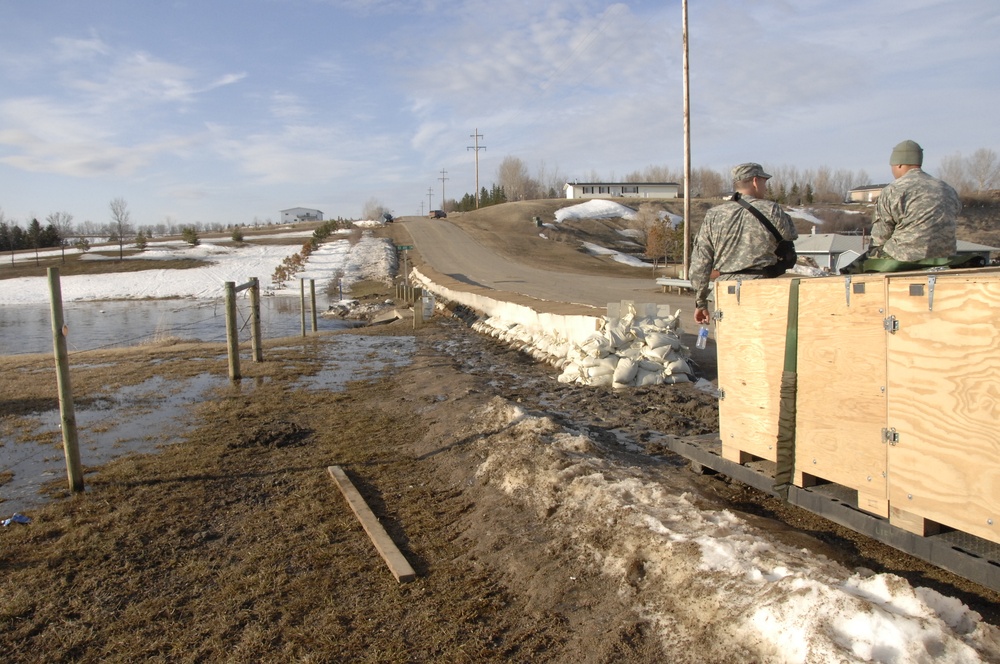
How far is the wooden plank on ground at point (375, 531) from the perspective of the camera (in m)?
4.04

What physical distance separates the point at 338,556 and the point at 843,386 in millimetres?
3163

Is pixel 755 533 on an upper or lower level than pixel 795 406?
lower

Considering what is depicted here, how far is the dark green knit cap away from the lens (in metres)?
4.32

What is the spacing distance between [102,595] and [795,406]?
13.7ft

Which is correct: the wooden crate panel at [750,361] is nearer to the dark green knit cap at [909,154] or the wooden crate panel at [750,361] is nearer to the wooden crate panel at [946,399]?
the wooden crate panel at [946,399]

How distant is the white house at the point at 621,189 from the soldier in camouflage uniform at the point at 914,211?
98.6 m

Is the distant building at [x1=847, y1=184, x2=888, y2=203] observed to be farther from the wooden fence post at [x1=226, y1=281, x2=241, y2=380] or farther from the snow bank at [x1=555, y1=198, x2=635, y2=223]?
the wooden fence post at [x1=226, y1=281, x2=241, y2=380]

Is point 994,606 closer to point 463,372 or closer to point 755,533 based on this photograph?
point 755,533

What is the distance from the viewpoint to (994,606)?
3.32 meters

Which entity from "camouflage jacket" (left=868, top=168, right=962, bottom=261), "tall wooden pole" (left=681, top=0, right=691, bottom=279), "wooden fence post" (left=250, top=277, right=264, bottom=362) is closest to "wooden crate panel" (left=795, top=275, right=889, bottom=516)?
"camouflage jacket" (left=868, top=168, right=962, bottom=261)

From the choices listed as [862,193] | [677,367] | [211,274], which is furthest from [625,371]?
[862,193]

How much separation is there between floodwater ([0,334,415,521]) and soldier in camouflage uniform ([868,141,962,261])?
6.48 m

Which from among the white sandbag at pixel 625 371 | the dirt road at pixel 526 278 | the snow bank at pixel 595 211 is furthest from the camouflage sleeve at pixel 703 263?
the snow bank at pixel 595 211

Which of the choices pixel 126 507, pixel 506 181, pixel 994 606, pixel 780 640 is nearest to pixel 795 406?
pixel 994 606
